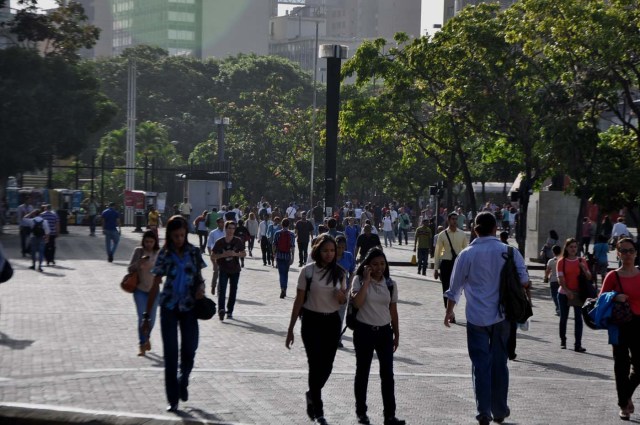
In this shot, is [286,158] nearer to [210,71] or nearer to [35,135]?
[35,135]

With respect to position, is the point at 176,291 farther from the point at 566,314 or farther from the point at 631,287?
the point at 566,314

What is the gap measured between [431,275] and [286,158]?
3964 centimetres

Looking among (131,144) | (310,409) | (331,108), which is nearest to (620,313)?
(310,409)

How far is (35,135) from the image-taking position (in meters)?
44.5

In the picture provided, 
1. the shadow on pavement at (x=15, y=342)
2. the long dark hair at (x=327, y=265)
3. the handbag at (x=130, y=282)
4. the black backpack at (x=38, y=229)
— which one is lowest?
the shadow on pavement at (x=15, y=342)

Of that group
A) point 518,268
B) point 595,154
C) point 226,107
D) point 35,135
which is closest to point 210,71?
point 226,107

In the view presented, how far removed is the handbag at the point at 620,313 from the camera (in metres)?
10.1

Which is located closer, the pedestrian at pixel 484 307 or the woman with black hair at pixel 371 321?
the pedestrian at pixel 484 307

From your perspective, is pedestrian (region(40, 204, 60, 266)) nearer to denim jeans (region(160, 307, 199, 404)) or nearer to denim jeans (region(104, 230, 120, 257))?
denim jeans (region(104, 230, 120, 257))

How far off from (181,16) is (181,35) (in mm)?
2921

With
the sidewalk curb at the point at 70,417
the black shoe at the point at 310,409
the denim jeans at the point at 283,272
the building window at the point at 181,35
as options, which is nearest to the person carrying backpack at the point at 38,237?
the denim jeans at the point at 283,272

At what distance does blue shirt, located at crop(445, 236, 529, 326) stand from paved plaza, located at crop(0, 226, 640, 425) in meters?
→ 1.00

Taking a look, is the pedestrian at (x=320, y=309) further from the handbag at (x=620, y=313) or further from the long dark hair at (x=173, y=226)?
the handbag at (x=620, y=313)

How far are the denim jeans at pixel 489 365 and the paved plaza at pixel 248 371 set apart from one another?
42 cm
